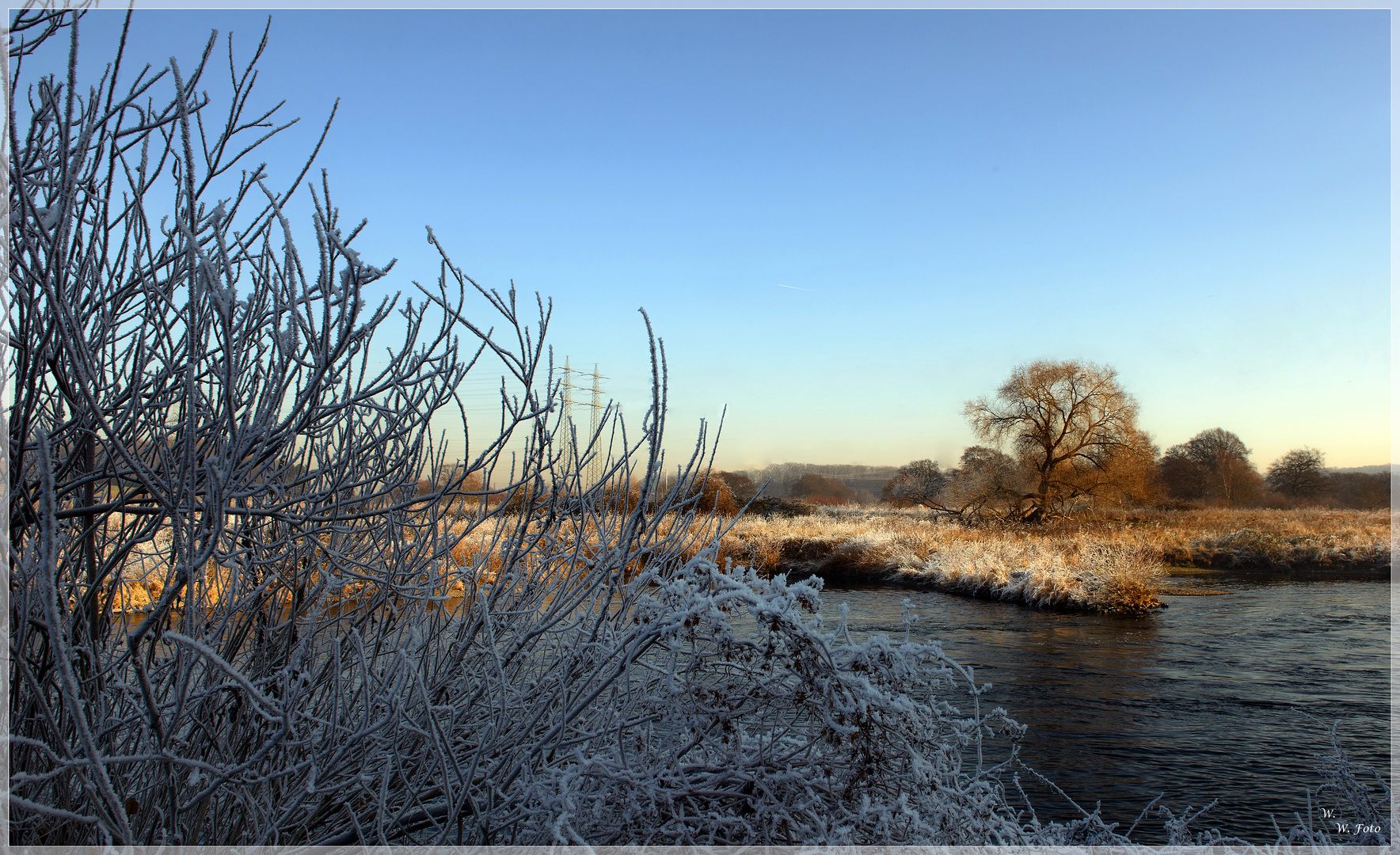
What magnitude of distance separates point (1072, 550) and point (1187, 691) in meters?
9.54

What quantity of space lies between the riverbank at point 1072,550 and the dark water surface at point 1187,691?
0.81 metres

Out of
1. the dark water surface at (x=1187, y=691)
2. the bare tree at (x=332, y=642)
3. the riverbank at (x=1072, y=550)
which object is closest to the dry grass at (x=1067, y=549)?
the riverbank at (x=1072, y=550)

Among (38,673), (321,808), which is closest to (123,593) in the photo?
(38,673)

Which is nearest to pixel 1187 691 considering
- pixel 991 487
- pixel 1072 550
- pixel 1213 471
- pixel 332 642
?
pixel 332 642

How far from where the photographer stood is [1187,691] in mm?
7961

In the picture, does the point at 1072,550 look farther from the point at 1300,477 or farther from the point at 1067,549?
the point at 1300,477

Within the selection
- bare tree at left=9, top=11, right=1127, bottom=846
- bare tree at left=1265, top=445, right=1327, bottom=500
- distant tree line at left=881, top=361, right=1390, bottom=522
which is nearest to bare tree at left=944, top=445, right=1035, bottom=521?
distant tree line at left=881, top=361, right=1390, bottom=522

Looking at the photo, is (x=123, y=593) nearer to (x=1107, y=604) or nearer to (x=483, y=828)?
(x=483, y=828)

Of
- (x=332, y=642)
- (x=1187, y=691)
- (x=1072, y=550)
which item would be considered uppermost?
(x=332, y=642)

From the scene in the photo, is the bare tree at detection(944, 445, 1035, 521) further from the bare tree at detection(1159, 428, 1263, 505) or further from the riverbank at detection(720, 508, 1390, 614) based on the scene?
the bare tree at detection(1159, 428, 1263, 505)

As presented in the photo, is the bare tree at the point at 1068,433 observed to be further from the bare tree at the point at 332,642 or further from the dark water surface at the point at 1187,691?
the bare tree at the point at 332,642

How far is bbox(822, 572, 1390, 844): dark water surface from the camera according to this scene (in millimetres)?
5727

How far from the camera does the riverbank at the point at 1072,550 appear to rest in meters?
13.0

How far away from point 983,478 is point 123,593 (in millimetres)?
24460
